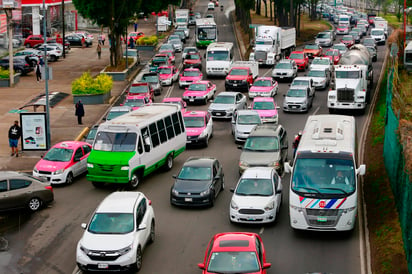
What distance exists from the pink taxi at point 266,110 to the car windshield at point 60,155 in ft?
39.0

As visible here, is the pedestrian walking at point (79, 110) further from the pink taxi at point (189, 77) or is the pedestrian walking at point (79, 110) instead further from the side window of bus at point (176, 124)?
the pink taxi at point (189, 77)

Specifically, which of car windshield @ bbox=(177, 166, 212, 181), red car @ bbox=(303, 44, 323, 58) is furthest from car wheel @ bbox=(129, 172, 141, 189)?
red car @ bbox=(303, 44, 323, 58)

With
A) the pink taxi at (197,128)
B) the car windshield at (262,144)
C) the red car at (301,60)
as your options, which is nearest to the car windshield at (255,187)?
the car windshield at (262,144)

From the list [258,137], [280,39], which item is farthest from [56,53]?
[258,137]

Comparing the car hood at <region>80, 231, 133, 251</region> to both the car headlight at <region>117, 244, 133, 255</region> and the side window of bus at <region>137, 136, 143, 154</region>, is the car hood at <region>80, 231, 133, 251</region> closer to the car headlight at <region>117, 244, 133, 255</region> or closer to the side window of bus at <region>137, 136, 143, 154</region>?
the car headlight at <region>117, 244, 133, 255</region>

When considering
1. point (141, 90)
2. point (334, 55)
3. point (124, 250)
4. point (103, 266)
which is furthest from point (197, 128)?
point (334, 55)

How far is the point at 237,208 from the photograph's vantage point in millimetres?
22875

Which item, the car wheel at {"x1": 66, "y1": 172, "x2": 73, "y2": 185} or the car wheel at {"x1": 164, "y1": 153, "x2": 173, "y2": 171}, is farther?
the car wheel at {"x1": 164, "y1": 153, "x2": 173, "y2": 171}

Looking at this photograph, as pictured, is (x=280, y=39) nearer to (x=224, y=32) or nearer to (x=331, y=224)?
(x=224, y=32)

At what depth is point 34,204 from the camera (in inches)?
1020

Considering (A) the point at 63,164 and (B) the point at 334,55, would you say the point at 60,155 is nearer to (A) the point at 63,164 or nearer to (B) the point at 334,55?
(A) the point at 63,164

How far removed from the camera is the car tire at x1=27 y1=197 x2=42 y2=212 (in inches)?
1016

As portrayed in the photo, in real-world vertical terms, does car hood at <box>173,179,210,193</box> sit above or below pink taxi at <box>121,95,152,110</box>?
below

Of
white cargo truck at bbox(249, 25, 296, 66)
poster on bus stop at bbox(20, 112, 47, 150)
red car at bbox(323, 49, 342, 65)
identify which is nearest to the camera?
poster on bus stop at bbox(20, 112, 47, 150)
